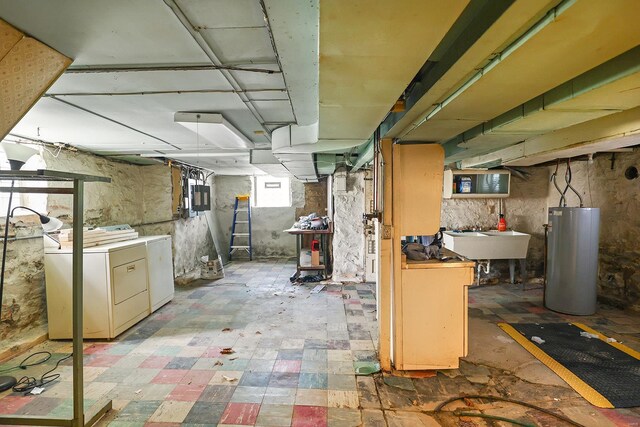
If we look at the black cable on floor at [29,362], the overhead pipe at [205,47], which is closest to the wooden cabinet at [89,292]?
the black cable on floor at [29,362]

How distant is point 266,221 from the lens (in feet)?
23.0

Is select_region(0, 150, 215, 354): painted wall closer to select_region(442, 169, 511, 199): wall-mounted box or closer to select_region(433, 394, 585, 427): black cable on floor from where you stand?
select_region(433, 394, 585, 427): black cable on floor

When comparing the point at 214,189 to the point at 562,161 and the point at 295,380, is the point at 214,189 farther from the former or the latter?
the point at 562,161

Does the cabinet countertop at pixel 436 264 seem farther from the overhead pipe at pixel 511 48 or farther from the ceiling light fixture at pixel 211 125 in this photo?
the ceiling light fixture at pixel 211 125

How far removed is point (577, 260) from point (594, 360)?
136 cm

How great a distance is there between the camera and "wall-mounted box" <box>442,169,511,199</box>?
4.49 m

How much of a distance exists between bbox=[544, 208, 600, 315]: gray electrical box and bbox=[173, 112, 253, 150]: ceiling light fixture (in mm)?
3742

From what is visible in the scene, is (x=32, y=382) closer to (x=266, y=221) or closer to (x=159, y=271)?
(x=159, y=271)

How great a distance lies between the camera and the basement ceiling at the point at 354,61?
0.92 meters

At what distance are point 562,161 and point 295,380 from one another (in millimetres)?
4409

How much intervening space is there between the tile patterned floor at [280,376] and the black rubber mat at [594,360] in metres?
0.18

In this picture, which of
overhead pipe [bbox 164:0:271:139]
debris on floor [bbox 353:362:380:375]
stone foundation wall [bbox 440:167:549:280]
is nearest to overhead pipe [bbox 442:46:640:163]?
overhead pipe [bbox 164:0:271:139]

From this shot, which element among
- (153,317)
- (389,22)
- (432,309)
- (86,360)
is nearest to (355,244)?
(432,309)

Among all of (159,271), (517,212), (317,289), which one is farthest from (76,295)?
(517,212)
